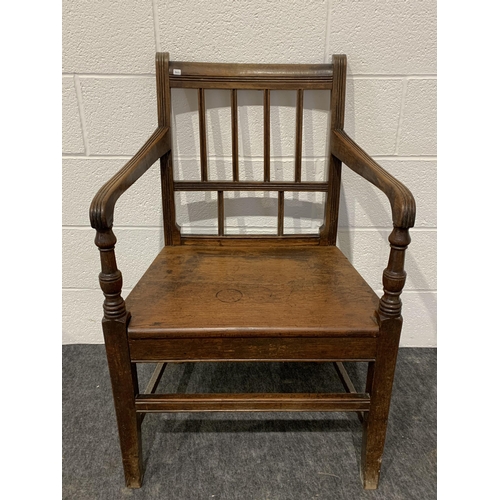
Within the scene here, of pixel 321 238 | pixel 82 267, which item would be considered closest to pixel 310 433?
pixel 321 238

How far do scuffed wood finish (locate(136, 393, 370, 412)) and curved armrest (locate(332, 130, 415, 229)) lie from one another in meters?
0.42

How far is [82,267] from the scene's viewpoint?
144cm

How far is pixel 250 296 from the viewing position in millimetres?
940

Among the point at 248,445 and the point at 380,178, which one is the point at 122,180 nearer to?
the point at 380,178

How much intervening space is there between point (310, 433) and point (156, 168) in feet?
3.03

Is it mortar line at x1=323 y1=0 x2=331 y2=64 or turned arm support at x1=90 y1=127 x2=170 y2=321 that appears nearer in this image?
turned arm support at x1=90 y1=127 x2=170 y2=321

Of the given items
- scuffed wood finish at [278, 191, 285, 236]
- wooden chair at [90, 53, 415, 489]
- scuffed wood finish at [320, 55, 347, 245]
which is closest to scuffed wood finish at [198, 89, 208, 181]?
wooden chair at [90, 53, 415, 489]

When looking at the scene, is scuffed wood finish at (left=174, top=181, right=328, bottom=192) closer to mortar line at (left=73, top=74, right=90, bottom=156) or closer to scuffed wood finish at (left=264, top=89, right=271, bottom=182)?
scuffed wood finish at (left=264, top=89, right=271, bottom=182)

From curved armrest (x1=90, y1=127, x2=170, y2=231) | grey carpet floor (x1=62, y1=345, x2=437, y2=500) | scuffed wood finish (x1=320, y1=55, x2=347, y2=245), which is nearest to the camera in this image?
curved armrest (x1=90, y1=127, x2=170, y2=231)

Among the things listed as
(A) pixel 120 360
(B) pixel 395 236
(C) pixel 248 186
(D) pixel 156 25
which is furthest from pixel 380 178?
(D) pixel 156 25

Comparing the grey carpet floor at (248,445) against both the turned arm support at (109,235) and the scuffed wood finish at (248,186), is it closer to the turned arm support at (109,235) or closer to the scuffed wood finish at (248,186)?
the turned arm support at (109,235)

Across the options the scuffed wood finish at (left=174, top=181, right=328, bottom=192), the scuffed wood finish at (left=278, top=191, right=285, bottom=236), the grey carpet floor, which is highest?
the scuffed wood finish at (left=174, top=181, right=328, bottom=192)

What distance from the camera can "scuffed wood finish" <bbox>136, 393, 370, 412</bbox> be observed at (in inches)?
36.3

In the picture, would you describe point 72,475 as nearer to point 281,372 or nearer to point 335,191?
point 281,372
